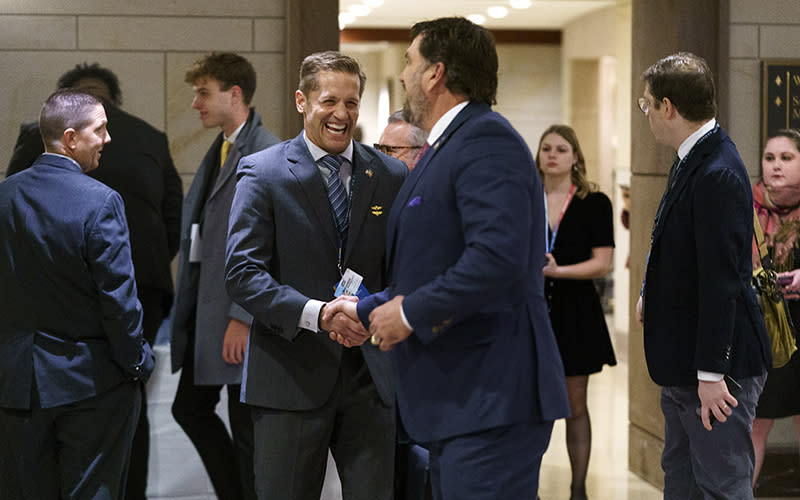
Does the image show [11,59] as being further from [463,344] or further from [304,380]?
[463,344]

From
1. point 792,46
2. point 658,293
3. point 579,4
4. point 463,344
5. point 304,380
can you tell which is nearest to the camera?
point 463,344

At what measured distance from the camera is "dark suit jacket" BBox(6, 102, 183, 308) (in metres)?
4.35

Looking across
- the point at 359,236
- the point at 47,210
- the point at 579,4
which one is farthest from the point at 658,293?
the point at 579,4

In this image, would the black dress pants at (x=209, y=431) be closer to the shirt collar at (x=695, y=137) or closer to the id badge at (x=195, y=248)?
the id badge at (x=195, y=248)

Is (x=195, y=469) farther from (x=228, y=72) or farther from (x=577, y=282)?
(x=577, y=282)

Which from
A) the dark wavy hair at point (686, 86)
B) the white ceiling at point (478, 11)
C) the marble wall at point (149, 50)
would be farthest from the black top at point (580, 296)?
the white ceiling at point (478, 11)

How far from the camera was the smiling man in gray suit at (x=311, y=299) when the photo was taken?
2.91 meters

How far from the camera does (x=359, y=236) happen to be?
298 centimetres

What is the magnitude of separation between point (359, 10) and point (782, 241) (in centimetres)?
894

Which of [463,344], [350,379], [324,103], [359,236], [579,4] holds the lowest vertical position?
[350,379]

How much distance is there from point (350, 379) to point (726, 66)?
286 centimetres

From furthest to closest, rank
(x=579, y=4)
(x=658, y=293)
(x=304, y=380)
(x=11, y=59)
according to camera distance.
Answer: (x=579, y=4) → (x=11, y=59) → (x=658, y=293) → (x=304, y=380)

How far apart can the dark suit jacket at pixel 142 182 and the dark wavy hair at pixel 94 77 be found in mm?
94

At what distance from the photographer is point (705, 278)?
9.56 feet
